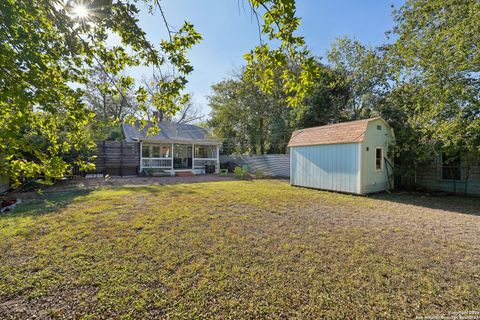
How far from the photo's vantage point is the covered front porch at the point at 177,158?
1570cm

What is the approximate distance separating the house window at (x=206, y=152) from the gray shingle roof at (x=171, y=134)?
1.18 m

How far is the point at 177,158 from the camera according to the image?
706 inches

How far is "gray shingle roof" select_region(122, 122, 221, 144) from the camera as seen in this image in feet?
52.2

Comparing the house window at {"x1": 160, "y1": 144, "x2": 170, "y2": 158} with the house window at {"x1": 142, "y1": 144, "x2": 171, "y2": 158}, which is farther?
the house window at {"x1": 160, "y1": 144, "x2": 170, "y2": 158}

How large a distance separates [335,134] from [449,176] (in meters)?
5.32

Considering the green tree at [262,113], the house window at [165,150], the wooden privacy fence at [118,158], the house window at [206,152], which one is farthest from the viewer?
the house window at [206,152]

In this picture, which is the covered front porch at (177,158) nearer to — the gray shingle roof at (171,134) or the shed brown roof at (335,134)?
the gray shingle roof at (171,134)

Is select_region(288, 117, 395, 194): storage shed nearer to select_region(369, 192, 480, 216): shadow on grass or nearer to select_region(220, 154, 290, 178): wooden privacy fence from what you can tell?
select_region(369, 192, 480, 216): shadow on grass

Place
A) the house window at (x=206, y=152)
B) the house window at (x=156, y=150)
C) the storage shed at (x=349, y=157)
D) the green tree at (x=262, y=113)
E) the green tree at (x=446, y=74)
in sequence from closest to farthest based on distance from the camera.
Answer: the green tree at (x=446, y=74) → the storage shed at (x=349, y=157) → the green tree at (x=262, y=113) → the house window at (x=156, y=150) → the house window at (x=206, y=152)

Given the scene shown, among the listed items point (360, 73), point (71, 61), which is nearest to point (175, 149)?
point (360, 73)

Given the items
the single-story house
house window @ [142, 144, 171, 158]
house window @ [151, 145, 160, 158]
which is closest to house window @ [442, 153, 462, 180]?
the single-story house

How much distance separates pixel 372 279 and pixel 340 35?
61.5 ft

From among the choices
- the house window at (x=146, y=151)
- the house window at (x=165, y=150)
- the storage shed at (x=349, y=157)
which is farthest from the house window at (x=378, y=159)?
the house window at (x=146, y=151)

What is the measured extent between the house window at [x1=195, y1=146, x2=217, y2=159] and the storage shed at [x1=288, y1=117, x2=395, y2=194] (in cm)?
1012
